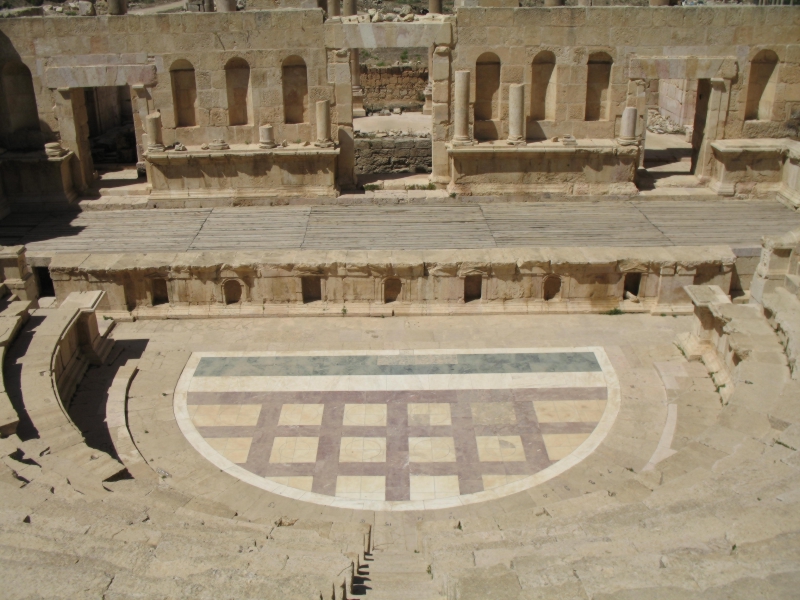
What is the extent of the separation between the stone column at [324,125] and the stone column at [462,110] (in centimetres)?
262

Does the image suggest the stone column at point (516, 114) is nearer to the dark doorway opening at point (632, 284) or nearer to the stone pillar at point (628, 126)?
the stone pillar at point (628, 126)

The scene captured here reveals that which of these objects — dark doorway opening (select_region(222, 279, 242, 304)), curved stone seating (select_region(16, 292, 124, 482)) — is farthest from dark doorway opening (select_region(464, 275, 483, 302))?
curved stone seating (select_region(16, 292, 124, 482))

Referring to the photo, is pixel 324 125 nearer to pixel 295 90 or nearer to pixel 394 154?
pixel 295 90

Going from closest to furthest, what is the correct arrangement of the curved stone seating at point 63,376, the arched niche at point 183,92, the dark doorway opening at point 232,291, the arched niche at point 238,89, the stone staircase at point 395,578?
the stone staircase at point 395,578 < the curved stone seating at point 63,376 < the dark doorway opening at point 232,291 < the arched niche at point 183,92 < the arched niche at point 238,89

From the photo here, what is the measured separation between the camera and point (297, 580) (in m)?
6.92

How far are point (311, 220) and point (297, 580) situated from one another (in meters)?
11.0

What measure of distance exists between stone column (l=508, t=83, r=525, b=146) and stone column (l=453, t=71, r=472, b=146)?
895 mm

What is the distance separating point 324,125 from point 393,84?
10039mm

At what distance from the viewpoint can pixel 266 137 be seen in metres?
17.9

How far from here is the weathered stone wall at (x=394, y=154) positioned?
69.3ft

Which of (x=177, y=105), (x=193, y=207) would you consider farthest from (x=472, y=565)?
(x=177, y=105)

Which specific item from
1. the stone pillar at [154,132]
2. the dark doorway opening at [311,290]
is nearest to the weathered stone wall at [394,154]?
the stone pillar at [154,132]

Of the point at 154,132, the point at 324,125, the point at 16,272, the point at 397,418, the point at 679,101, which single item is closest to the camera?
the point at 397,418

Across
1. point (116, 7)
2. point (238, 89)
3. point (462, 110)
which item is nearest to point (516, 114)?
point (462, 110)
